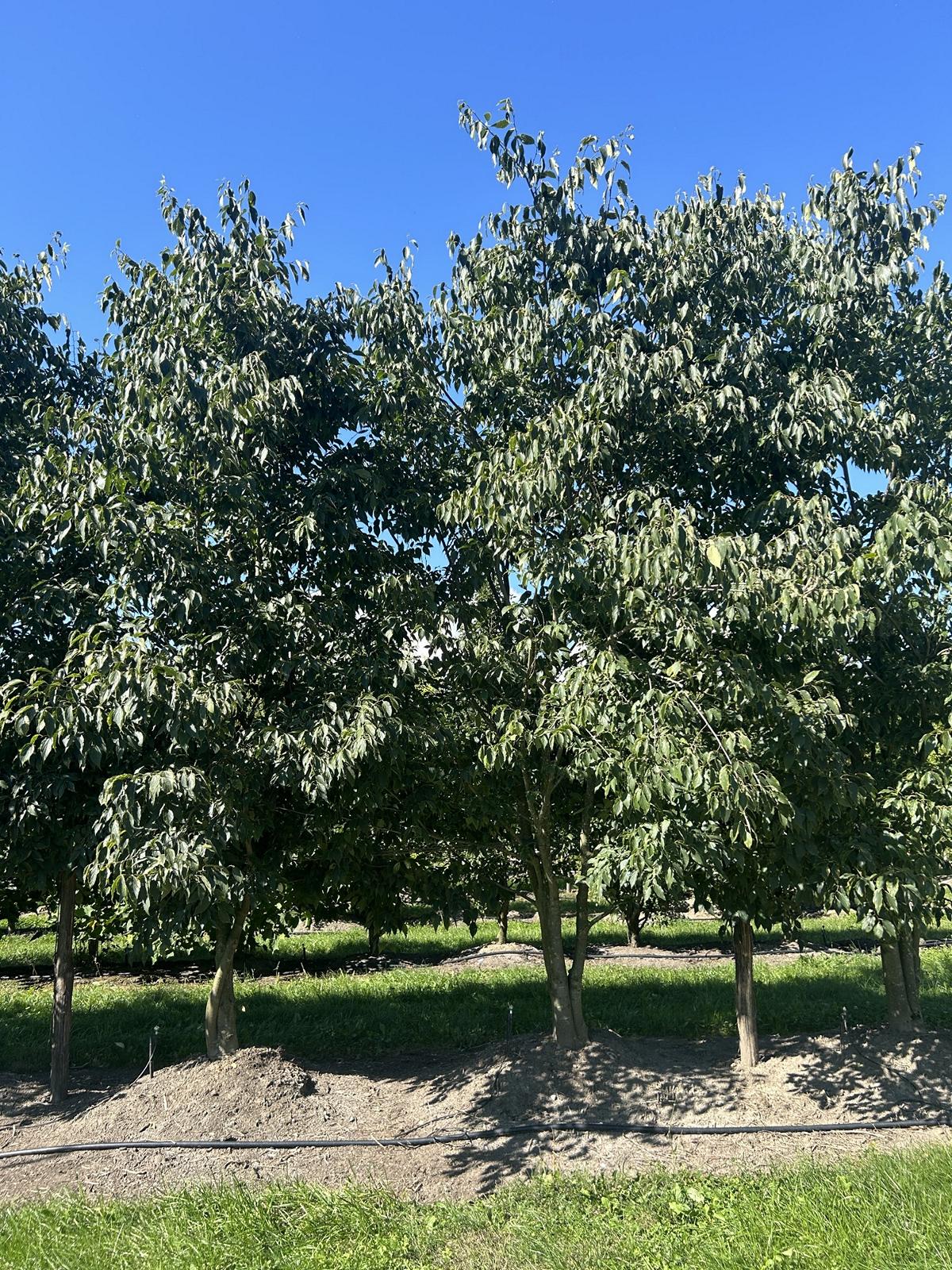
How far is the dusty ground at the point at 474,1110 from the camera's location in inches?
215

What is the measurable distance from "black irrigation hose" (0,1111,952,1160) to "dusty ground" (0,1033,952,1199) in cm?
5

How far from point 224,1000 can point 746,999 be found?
161 inches

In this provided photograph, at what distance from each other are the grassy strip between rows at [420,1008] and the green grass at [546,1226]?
3322mm

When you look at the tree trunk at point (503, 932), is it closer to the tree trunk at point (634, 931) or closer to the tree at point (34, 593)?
the tree trunk at point (634, 931)

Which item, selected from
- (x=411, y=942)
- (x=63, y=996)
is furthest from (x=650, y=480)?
(x=411, y=942)

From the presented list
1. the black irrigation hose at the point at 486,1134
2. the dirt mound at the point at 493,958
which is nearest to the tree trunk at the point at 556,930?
the black irrigation hose at the point at 486,1134

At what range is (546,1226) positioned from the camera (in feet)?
14.9

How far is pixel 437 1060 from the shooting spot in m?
7.85

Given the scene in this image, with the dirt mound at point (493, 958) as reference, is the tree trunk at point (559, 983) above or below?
above

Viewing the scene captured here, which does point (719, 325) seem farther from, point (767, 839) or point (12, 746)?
point (12, 746)

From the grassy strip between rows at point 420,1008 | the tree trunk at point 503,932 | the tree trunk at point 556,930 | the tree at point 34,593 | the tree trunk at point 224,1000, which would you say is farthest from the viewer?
the tree trunk at point 503,932

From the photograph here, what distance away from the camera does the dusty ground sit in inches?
215

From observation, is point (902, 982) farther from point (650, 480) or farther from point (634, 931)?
point (634, 931)

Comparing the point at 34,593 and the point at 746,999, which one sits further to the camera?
the point at 746,999
